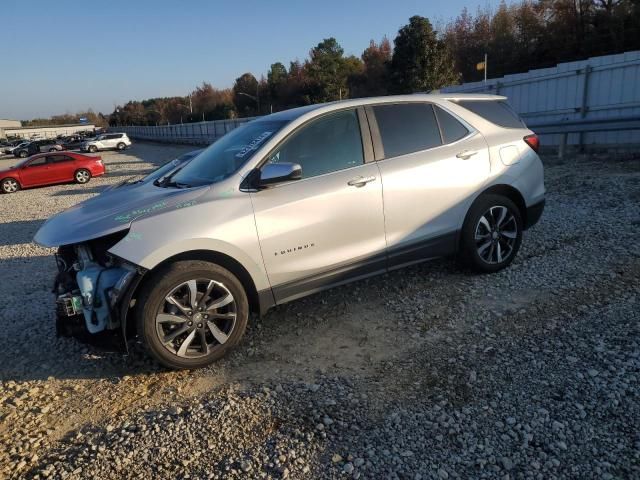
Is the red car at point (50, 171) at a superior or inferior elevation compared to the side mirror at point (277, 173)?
inferior

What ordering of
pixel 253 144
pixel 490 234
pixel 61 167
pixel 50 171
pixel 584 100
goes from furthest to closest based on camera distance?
pixel 61 167, pixel 50 171, pixel 584 100, pixel 490 234, pixel 253 144

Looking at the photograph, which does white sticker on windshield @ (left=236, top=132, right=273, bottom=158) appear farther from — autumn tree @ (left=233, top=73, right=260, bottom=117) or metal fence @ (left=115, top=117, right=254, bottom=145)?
autumn tree @ (left=233, top=73, right=260, bottom=117)

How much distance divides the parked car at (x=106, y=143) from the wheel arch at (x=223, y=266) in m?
44.1

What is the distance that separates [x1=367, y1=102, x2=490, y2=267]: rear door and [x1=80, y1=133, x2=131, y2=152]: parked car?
4384 cm

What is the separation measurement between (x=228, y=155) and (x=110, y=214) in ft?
3.61

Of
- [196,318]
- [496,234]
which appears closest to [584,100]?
[496,234]

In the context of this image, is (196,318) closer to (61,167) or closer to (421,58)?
(61,167)

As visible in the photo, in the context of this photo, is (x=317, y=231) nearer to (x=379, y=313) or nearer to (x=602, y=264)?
(x=379, y=313)

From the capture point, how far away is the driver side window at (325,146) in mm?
3795

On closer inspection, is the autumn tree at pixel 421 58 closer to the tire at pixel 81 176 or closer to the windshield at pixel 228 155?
the tire at pixel 81 176

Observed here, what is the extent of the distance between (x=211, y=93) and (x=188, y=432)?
114221 millimetres

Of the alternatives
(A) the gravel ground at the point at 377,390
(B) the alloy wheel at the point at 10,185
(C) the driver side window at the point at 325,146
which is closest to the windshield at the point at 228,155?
(C) the driver side window at the point at 325,146

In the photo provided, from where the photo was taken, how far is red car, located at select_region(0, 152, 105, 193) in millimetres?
18641

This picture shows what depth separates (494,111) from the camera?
192 inches
